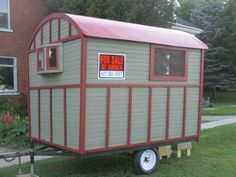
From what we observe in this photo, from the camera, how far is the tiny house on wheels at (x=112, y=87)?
20.4 ft

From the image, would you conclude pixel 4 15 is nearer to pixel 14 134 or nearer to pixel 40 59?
pixel 14 134

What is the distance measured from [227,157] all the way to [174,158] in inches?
51.5

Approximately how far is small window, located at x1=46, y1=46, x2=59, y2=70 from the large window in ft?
32.8

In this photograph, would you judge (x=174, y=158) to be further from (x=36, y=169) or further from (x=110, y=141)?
(x=36, y=169)

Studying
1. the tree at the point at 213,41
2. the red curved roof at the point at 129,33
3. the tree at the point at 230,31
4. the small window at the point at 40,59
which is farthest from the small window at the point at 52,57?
the tree at the point at 230,31

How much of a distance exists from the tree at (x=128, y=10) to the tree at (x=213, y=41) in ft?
53.8

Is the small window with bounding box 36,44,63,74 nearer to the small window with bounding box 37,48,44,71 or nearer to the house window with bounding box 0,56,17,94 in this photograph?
the small window with bounding box 37,48,44,71

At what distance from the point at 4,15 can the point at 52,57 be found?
1018 centimetres

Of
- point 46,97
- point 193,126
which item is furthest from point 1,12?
point 193,126

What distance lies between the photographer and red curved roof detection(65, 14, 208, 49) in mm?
6289

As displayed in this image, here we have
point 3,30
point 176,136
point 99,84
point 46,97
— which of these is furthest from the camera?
point 3,30

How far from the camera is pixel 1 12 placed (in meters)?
16.0

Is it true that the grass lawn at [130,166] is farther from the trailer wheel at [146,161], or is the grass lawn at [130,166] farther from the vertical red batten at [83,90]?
the vertical red batten at [83,90]

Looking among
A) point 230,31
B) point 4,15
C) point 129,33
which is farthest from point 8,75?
point 230,31
